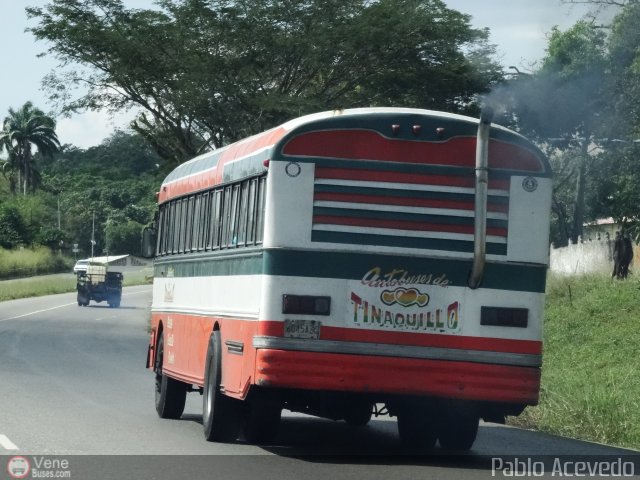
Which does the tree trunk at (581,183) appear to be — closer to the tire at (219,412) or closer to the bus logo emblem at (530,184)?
the tire at (219,412)

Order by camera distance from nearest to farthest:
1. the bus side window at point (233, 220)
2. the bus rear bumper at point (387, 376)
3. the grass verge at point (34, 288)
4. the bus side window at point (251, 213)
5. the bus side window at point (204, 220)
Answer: the bus rear bumper at point (387, 376)
the bus side window at point (251, 213)
the bus side window at point (233, 220)
the bus side window at point (204, 220)
the grass verge at point (34, 288)

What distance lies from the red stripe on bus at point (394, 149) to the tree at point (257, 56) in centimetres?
2555

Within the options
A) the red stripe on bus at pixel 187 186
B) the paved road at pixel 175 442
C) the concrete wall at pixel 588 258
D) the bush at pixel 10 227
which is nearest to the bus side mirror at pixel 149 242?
the red stripe on bus at pixel 187 186

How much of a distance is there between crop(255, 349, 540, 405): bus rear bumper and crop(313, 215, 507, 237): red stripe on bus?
1.14 meters

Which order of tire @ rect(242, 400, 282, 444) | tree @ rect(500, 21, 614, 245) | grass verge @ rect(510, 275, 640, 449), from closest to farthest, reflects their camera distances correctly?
tire @ rect(242, 400, 282, 444)
grass verge @ rect(510, 275, 640, 449)
tree @ rect(500, 21, 614, 245)

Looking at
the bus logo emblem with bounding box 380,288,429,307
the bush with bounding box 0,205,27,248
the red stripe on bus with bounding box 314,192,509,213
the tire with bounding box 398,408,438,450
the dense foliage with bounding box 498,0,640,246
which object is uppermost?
the dense foliage with bounding box 498,0,640,246

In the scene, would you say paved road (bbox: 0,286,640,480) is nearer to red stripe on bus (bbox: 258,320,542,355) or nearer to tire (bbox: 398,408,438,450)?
tire (bbox: 398,408,438,450)

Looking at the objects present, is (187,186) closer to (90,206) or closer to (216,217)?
(216,217)

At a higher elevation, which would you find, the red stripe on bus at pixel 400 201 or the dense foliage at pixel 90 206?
the dense foliage at pixel 90 206

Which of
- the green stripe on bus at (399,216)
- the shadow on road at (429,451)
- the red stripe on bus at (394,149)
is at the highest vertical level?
the red stripe on bus at (394,149)

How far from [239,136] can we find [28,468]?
92.1 ft

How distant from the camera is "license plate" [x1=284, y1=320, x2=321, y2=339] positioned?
1234 cm

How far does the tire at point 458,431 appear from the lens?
13722mm

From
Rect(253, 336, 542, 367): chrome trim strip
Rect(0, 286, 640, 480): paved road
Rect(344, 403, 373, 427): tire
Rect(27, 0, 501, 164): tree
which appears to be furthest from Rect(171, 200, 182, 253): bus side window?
Rect(27, 0, 501, 164): tree
